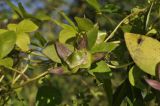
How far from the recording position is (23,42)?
536mm

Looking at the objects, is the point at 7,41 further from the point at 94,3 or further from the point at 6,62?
the point at 94,3

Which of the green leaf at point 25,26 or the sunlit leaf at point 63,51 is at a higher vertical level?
the sunlit leaf at point 63,51

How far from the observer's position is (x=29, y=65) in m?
0.56

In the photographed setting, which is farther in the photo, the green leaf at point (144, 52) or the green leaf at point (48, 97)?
the green leaf at point (48, 97)

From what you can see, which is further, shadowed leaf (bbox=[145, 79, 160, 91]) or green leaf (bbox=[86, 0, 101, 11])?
green leaf (bbox=[86, 0, 101, 11])

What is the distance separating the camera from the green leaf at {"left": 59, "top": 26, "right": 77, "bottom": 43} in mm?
517

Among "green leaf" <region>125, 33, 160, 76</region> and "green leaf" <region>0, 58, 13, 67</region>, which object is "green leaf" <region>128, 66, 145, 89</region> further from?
"green leaf" <region>0, 58, 13, 67</region>

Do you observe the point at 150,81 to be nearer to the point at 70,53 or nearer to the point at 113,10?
the point at 70,53

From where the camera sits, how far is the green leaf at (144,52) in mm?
432

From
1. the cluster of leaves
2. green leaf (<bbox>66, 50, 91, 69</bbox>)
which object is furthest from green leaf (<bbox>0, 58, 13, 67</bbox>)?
green leaf (<bbox>66, 50, 91, 69</bbox>)

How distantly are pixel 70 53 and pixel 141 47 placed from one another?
80mm

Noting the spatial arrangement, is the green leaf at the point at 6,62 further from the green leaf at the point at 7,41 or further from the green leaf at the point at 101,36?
the green leaf at the point at 101,36

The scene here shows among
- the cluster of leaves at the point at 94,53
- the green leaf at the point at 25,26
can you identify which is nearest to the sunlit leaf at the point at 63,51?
the cluster of leaves at the point at 94,53

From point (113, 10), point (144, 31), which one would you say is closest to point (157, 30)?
point (144, 31)
